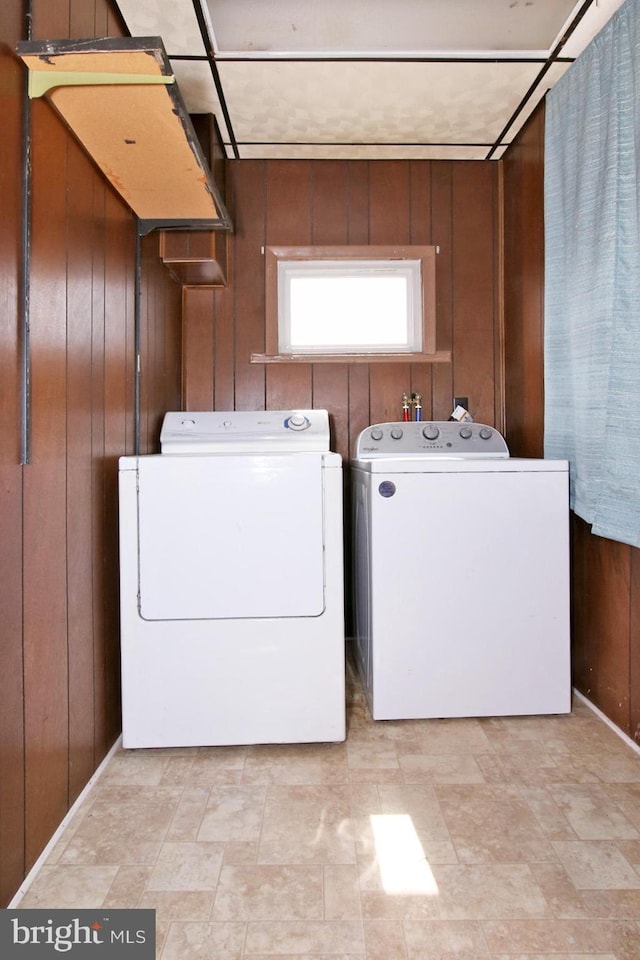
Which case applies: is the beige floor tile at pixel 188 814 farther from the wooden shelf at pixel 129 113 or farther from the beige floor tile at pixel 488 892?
the wooden shelf at pixel 129 113

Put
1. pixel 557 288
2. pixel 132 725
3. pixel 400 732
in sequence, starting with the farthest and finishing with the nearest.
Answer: pixel 557 288 < pixel 400 732 < pixel 132 725

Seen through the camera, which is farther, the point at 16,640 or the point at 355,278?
the point at 355,278

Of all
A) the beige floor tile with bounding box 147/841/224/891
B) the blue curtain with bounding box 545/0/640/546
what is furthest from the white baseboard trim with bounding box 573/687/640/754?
the beige floor tile with bounding box 147/841/224/891

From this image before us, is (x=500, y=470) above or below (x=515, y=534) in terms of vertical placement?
above

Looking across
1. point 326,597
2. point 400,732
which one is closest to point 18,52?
point 326,597

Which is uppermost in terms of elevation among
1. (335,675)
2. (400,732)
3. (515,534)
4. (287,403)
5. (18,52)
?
(18,52)

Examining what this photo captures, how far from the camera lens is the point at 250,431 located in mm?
2359

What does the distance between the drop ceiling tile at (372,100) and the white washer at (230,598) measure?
1375 millimetres

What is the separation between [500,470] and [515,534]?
0.21m

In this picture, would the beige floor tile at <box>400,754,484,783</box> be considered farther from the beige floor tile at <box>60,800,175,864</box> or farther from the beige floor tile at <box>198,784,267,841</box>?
the beige floor tile at <box>60,800,175,864</box>

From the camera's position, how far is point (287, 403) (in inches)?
105

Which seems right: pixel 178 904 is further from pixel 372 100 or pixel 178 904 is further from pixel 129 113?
pixel 372 100

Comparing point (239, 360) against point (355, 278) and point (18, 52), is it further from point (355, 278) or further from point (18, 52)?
Result: point (18, 52)

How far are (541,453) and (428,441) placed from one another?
0.46 metres
